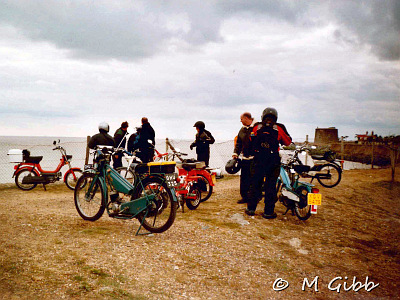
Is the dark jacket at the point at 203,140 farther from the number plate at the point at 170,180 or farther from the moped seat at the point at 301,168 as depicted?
the number plate at the point at 170,180

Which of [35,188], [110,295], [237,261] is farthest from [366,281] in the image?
[35,188]

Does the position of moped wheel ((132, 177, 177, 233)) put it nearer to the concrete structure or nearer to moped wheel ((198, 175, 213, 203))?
moped wheel ((198, 175, 213, 203))

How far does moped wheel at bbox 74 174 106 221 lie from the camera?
539 centimetres

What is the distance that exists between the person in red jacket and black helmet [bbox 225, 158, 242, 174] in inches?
26.1

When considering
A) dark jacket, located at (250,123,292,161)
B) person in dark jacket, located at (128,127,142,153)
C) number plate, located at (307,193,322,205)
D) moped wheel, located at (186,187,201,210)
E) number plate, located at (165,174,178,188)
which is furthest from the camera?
person in dark jacket, located at (128,127,142,153)

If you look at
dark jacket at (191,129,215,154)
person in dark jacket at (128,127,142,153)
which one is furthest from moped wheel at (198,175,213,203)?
person in dark jacket at (128,127,142,153)

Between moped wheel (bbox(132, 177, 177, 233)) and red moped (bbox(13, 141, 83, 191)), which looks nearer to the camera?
moped wheel (bbox(132, 177, 177, 233))

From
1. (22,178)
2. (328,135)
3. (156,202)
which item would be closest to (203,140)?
(156,202)

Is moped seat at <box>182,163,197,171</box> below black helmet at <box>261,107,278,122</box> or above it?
below

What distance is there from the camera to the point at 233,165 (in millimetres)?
6961

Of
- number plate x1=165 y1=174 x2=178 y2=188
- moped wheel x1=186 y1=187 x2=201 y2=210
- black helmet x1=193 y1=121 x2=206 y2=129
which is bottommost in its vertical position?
moped wheel x1=186 y1=187 x2=201 y2=210
